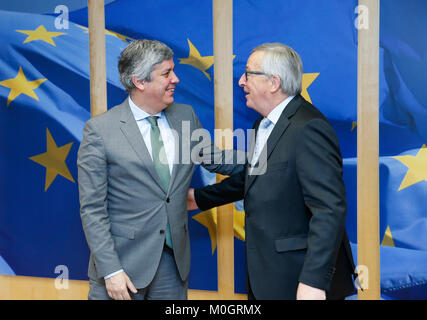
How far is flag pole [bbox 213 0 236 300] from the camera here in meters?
2.40

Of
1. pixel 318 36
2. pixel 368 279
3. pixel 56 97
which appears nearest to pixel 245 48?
pixel 318 36

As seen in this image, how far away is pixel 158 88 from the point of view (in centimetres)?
189

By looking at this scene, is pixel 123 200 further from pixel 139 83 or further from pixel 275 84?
pixel 275 84

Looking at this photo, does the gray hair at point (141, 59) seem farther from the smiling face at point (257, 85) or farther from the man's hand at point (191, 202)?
the man's hand at point (191, 202)

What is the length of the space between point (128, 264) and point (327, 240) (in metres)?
0.84

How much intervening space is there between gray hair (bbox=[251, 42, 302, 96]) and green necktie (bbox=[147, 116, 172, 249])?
54 cm

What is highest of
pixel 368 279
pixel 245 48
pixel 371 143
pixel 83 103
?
pixel 245 48

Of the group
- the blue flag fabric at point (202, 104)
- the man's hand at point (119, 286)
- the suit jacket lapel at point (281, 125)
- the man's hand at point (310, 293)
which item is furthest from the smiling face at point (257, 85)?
the man's hand at point (119, 286)

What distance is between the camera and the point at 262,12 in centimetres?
233

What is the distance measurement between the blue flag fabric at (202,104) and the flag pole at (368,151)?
31mm

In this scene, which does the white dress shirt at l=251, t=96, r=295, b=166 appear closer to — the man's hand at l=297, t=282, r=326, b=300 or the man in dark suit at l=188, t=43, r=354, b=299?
the man in dark suit at l=188, t=43, r=354, b=299

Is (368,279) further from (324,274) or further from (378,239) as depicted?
(324,274)

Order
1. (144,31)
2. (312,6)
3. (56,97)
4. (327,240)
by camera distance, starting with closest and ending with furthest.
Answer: (327,240)
(312,6)
(144,31)
(56,97)

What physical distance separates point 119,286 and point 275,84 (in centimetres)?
102
